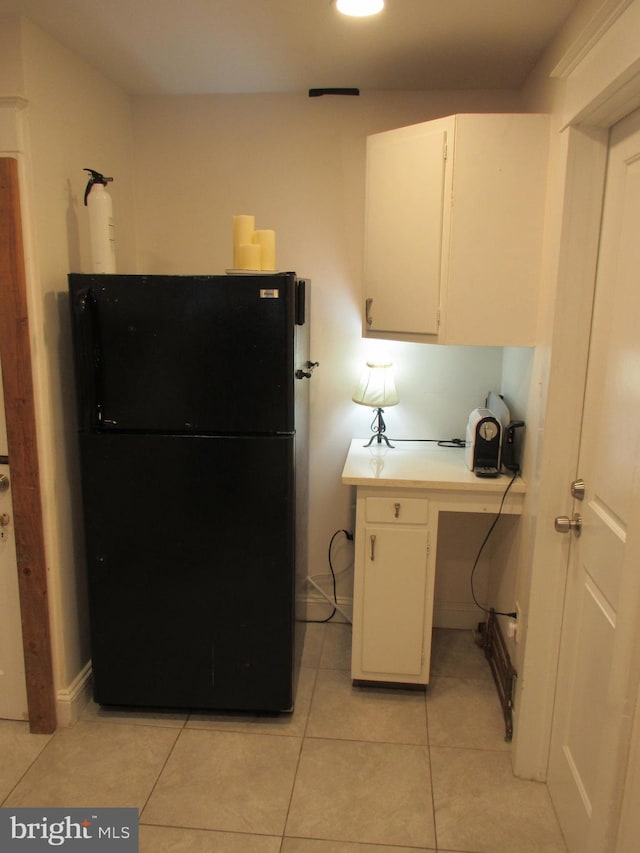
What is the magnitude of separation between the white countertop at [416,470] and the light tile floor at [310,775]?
889 mm

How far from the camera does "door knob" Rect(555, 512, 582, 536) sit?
5.76 ft

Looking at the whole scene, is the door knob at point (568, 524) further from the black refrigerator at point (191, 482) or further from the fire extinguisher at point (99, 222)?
the fire extinguisher at point (99, 222)

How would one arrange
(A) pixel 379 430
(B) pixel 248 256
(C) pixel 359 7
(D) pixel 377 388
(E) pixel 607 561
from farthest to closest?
1. (A) pixel 379 430
2. (D) pixel 377 388
3. (B) pixel 248 256
4. (C) pixel 359 7
5. (E) pixel 607 561

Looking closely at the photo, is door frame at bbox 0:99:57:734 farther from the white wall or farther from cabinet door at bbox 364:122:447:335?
cabinet door at bbox 364:122:447:335

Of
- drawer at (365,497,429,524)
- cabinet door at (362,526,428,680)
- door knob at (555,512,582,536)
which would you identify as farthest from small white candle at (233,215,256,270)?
door knob at (555,512,582,536)

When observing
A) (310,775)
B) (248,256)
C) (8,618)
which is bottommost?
(310,775)

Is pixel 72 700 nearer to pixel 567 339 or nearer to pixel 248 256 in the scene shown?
pixel 248 256

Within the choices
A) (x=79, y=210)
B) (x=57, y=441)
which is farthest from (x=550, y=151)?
(x=57, y=441)

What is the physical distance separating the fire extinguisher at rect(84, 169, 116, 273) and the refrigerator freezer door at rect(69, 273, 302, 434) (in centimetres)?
15

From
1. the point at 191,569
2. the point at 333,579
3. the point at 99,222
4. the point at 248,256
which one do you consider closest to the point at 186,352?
the point at 248,256

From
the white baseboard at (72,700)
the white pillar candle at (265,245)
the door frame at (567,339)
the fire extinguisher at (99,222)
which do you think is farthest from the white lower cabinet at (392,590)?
the fire extinguisher at (99,222)

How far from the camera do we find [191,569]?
2.10 metres

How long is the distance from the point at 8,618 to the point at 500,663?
189 centimetres

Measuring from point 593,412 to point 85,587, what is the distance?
75.9 inches
